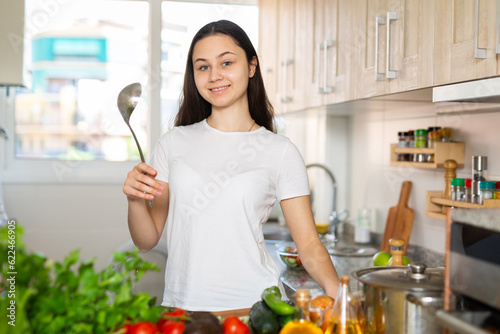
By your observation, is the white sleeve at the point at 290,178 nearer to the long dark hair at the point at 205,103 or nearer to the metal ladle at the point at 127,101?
the long dark hair at the point at 205,103

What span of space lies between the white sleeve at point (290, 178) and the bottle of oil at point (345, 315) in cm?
50

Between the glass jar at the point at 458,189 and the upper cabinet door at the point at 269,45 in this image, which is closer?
the glass jar at the point at 458,189

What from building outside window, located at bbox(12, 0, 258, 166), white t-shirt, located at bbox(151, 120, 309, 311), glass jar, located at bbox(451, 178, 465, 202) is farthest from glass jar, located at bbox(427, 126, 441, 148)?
building outside window, located at bbox(12, 0, 258, 166)

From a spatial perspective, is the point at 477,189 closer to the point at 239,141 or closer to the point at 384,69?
the point at 384,69

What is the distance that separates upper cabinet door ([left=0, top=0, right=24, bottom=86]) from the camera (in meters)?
2.78

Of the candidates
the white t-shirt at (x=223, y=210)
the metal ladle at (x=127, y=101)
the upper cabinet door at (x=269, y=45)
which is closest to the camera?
the metal ladle at (x=127, y=101)

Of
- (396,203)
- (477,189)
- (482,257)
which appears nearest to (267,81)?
(396,203)

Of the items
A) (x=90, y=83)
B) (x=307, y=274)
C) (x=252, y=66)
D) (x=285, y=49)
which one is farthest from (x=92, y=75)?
(x=252, y=66)

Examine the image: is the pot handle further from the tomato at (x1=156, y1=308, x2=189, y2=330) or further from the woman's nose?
the woman's nose

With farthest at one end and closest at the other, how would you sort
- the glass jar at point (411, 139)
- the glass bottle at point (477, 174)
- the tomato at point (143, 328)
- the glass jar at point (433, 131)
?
1. the glass jar at point (411, 139)
2. the glass jar at point (433, 131)
3. the glass bottle at point (477, 174)
4. the tomato at point (143, 328)

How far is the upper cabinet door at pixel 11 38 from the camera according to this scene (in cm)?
278

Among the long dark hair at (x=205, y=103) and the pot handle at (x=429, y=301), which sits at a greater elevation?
the long dark hair at (x=205, y=103)

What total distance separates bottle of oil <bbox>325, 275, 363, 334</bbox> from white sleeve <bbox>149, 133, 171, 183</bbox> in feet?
2.25

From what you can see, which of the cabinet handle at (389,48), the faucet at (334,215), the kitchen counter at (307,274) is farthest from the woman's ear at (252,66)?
the faucet at (334,215)
